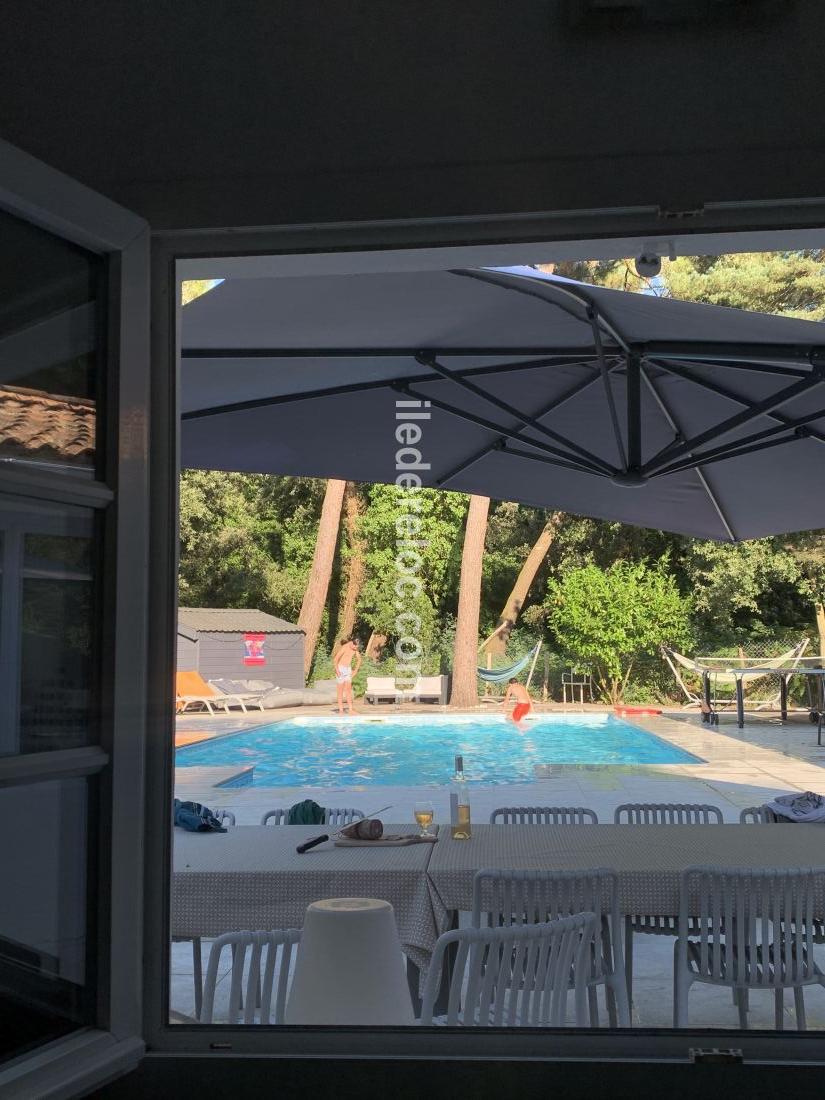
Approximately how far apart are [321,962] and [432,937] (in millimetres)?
1239

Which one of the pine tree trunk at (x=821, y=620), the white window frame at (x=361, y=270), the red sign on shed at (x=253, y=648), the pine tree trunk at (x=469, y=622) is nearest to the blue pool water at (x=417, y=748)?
the pine tree trunk at (x=469, y=622)

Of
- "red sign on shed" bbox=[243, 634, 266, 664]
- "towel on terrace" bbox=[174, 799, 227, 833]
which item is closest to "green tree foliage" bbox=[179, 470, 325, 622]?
"red sign on shed" bbox=[243, 634, 266, 664]

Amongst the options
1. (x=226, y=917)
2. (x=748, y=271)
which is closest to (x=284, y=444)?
(x=226, y=917)

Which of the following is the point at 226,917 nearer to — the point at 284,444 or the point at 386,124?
the point at 386,124

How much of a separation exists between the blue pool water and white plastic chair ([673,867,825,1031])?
932cm

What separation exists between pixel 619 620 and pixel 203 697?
7182 millimetres

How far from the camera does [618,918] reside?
2699 millimetres

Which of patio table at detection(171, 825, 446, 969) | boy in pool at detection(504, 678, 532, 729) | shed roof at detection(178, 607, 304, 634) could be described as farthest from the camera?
shed roof at detection(178, 607, 304, 634)

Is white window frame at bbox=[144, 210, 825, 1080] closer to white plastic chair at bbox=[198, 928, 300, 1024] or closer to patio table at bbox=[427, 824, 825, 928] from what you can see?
white plastic chair at bbox=[198, 928, 300, 1024]

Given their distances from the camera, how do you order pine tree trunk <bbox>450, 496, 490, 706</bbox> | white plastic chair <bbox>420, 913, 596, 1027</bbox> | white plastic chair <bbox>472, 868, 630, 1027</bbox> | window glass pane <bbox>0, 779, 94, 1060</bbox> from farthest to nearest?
pine tree trunk <bbox>450, 496, 490, 706</bbox>, white plastic chair <bbox>472, 868, 630, 1027</bbox>, white plastic chair <bbox>420, 913, 596, 1027</bbox>, window glass pane <bbox>0, 779, 94, 1060</bbox>

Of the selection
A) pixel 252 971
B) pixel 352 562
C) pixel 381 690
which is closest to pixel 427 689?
pixel 381 690

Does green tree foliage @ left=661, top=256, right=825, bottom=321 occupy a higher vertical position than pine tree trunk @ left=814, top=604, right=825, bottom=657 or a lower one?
higher

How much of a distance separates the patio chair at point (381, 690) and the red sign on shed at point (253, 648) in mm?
2058

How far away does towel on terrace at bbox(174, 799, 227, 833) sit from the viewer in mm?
3480
